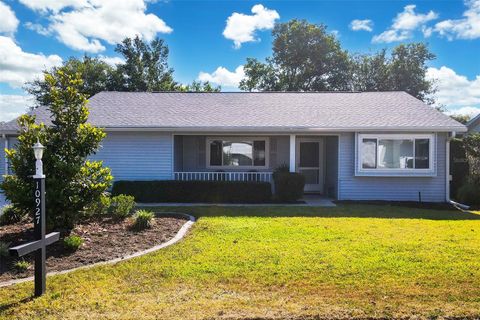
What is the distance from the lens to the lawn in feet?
12.9

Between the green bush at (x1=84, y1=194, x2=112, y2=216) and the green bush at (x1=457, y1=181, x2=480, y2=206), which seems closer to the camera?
the green bush at (x1=84, y1=194, x2=112, y2=216)

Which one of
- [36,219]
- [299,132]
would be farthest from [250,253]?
[299,132]

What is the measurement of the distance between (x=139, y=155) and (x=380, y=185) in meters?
8.53

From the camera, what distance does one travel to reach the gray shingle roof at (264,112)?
1282cm

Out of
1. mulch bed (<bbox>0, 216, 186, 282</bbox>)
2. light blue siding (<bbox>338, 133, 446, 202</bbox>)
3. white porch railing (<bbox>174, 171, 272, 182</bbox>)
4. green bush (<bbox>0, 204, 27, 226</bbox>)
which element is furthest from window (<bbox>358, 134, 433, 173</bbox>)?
green bush (<bbox>0, 204, 27, 226</bbox>)

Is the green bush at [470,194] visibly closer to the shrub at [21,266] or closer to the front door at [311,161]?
the front door at [311,161]

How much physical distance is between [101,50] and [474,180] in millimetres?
31342

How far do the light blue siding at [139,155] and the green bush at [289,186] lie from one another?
389 centimetres

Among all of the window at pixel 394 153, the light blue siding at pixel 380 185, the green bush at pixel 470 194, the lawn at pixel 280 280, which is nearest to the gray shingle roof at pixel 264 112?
the window at pixel 394 153

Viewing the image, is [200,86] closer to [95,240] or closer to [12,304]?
[95,240]

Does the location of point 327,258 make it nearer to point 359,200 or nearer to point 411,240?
point 411,240

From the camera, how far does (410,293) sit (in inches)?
172

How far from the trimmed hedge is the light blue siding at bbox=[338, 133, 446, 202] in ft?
9.20

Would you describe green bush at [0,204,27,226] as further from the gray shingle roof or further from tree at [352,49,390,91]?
tree at [352,49,390,91]
